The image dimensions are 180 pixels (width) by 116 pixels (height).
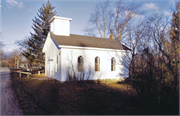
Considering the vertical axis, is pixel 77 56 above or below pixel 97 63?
above

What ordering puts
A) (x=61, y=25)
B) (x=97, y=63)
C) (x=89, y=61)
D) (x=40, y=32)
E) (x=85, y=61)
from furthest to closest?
(x=40, y=32), (x=61, y=25), (x=97, y=63), (x=89, y=61), (x=85, y=61)

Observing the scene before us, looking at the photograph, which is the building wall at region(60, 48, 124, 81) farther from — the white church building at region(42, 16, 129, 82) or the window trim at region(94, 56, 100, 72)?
the window trim at region(94, 56, 100, 72)

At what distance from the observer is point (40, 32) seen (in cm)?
2775

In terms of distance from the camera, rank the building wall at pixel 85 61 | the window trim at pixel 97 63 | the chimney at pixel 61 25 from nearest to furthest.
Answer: the building wall at pixel 85 61 < the window trim at pixel 97 63 < the chimney at pixel 61 25

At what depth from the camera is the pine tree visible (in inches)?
1067

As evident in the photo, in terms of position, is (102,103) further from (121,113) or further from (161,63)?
(161,63)

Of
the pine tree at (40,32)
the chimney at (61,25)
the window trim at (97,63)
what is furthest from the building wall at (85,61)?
the pine tree at (40,32)

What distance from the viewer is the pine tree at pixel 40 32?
88.9ft

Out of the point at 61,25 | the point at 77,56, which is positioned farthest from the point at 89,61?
the point at 61,25

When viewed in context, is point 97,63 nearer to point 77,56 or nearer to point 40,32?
point 77,56

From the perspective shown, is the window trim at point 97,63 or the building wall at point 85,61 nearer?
the building wall at point 85,61

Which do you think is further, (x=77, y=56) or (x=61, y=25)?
(x=61, y=25)

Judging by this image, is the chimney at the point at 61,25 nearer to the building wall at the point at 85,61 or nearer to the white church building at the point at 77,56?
the white church building at the point at 77,56

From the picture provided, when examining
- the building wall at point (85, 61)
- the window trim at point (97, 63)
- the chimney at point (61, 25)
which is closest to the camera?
the building wall at point (85, 61)
